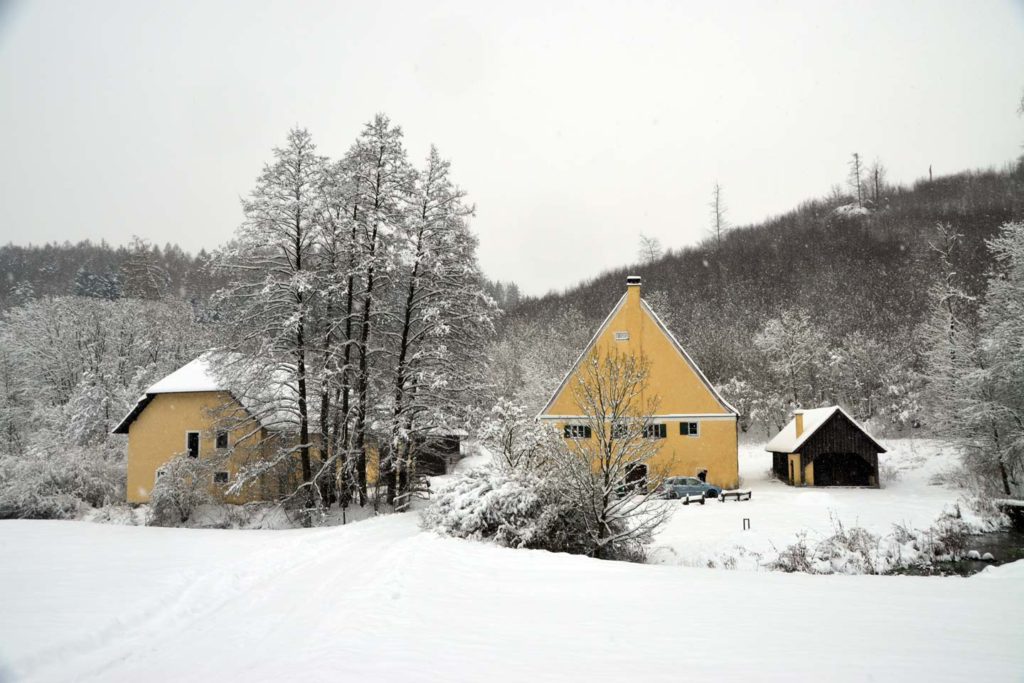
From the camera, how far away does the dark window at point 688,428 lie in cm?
3134

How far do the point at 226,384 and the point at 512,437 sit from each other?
469 inches

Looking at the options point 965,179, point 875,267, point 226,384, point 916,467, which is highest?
point 965,179

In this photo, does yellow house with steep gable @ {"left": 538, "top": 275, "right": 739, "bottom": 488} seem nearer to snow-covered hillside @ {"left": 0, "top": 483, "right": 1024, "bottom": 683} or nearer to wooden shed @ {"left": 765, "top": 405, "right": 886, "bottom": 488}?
wooden shed @ {"left": 765, "top": 405, "right": 886, "bottom": 488}

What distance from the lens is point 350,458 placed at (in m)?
22.2

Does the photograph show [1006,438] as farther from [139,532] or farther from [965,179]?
[965,179]

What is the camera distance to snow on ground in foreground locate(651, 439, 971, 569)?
55.7ft

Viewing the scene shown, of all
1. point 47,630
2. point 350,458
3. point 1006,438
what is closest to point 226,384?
point 350,458

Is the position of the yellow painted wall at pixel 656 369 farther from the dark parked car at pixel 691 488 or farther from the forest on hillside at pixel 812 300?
the forest on hillside at pixel 812 300

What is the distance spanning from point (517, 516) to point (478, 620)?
6.06m

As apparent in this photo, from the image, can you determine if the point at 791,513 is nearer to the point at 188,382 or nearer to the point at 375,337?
the point at 375,337

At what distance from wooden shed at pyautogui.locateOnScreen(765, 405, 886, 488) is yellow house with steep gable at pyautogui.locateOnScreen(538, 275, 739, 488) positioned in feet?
15.8

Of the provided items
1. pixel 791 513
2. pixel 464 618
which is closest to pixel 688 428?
pixel 791 513

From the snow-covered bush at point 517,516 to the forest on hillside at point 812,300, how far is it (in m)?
30.2

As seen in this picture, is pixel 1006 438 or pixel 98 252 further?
pixel 98 252
